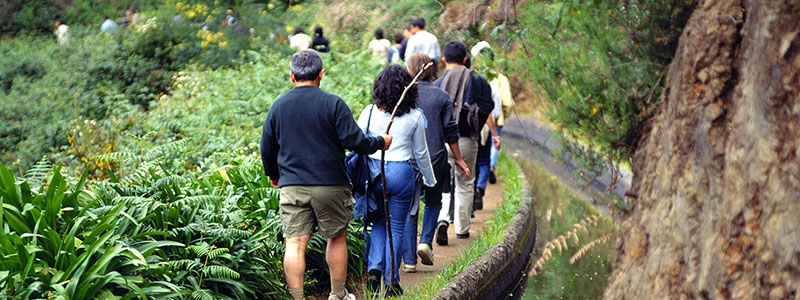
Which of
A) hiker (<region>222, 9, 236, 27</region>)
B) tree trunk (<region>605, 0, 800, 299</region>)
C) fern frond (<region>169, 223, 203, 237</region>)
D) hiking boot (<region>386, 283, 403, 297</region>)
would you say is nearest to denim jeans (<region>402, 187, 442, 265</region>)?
hiking boot (<region>386, 283, 403, 297</region>)

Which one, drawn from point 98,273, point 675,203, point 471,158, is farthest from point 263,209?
point 675,203

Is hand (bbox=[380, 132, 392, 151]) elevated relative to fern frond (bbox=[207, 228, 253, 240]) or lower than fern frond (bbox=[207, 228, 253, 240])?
elevated

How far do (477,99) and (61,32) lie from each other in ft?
50.2

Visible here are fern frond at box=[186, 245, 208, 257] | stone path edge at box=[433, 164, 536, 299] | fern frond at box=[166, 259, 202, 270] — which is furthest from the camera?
stone path edge at box=[433, 164, 536, 299]

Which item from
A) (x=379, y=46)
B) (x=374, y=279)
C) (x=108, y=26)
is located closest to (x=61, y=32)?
(x=108, y=26)

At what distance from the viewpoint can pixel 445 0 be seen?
21.8 metres

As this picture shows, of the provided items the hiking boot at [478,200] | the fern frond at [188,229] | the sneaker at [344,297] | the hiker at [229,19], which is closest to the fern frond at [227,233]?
the fern frond at [188,229]

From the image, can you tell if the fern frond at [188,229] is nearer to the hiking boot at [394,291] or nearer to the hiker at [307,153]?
the hiker at [307,153]

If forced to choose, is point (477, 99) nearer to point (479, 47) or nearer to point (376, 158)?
point (479, 47)

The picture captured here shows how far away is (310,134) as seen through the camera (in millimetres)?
4703

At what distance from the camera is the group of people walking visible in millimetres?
4738

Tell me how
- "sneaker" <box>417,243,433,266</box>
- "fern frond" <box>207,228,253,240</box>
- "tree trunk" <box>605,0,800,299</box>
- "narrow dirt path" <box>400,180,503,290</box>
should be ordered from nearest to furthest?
"tree trunk" <box>605,0,800,299</box>
"fern frond" <box>207,228,253,240</box>
"narrow dirt path" <box>400,180,503,290</box>
"sneaker" <box>417,243,433,266</box>

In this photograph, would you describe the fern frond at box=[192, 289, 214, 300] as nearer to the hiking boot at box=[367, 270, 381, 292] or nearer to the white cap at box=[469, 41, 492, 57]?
the hiking boot at box=[367, 270, 381, 292]

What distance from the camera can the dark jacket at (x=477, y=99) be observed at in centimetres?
759
